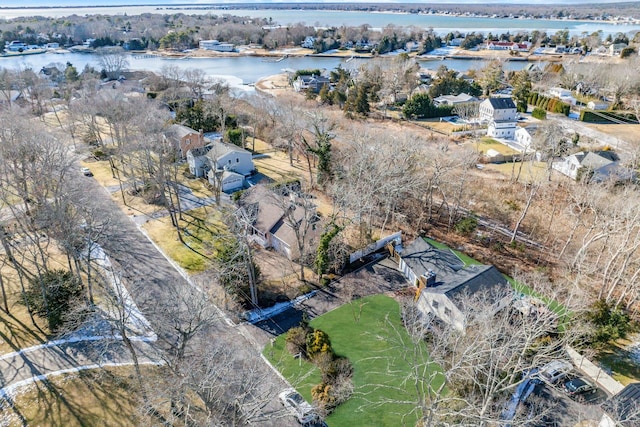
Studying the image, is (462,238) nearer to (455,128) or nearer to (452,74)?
(455,128)

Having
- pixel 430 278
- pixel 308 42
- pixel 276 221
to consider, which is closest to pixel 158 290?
pixel 276 221

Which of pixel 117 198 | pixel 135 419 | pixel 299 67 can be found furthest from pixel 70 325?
pixel 299 67

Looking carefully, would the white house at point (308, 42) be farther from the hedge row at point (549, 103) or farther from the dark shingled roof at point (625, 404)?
the dark shingled roof at point (625, 404)

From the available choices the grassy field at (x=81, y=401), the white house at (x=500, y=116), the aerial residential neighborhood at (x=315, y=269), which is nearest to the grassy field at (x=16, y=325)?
the aerial residential neighborhood at (x=315, y=269)

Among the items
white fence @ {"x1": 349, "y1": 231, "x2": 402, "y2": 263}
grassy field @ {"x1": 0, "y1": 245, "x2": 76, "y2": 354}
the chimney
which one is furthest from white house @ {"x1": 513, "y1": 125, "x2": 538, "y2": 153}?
grassy field @ {"x1": 0, "y1": 245, "x2": 76, "y2": 354}

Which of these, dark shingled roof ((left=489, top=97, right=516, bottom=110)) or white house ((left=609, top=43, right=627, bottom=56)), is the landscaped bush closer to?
dark shingled roof ((left=489, top=97, right=516, bottom=110))

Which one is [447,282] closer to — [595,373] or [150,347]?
[595,373]
